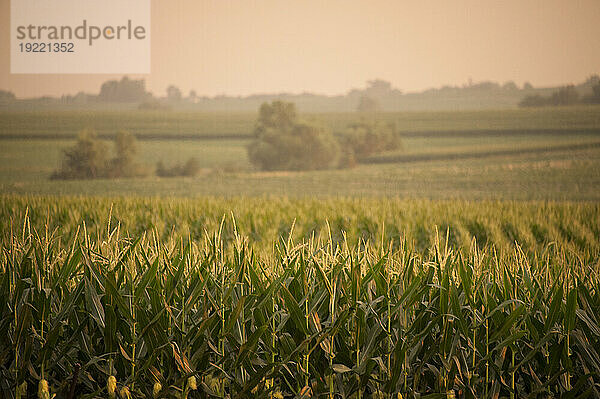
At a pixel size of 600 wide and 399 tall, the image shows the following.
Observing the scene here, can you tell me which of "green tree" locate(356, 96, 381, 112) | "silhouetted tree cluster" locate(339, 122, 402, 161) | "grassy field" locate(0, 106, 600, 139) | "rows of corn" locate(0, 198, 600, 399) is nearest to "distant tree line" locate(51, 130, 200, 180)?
"grassy field" locate(0, 106, 600, 139)

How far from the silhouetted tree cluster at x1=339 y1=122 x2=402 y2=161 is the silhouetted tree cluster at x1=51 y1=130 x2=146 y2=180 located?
19.0m

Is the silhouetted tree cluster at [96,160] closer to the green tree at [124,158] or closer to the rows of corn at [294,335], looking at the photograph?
the green tree at [124,158]

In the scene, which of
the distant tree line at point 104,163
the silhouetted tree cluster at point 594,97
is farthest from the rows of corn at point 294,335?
the silhouetted tree cluster at point 594,97

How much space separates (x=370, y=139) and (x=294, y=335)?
50.3 meters

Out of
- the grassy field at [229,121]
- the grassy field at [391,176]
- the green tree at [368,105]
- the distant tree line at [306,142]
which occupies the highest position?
the green tree at [368,105]

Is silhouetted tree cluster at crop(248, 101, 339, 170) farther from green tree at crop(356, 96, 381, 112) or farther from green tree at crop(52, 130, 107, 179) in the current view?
green tree at crop(52, 130, 107, 179)

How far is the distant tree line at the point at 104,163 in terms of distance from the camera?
147 feet

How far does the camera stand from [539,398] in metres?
2.67

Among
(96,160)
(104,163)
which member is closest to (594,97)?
(104,163)

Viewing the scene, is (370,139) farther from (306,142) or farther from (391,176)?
(391,176)

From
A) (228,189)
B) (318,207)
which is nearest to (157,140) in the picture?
(228,189)

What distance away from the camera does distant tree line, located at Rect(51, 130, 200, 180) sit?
44.8 meters

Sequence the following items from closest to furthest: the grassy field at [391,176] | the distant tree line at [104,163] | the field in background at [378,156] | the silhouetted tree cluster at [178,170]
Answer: the grassy field at [391,176] → the field in background at [378,156] → the distant tree line at [104,163] → the silhouetted tree cluster at [178,170]

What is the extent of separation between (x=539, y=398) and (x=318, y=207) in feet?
41.1
